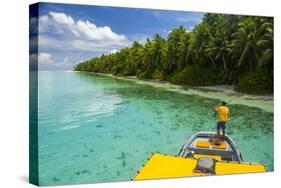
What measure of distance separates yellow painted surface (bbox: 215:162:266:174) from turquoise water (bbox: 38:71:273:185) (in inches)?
5.4

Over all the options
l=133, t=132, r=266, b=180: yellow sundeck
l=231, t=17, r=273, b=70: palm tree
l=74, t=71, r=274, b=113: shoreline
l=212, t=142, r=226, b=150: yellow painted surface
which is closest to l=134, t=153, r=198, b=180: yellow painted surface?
l=133, t=132, r=266, b=180: yellow sundeck

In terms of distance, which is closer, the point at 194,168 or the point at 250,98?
the point at 194,168

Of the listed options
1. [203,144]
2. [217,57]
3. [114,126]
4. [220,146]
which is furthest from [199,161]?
[217,57]

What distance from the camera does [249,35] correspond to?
8.91 meters

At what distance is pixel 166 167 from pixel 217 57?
2.37m

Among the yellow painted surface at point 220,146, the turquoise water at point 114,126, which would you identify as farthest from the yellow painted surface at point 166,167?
the yellow painted surface at point 220,146

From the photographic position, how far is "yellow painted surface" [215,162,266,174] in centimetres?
843

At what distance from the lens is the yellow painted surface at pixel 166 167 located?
310 inches

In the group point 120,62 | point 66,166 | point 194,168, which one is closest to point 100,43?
point 120,62

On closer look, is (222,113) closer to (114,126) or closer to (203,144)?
(203,144)

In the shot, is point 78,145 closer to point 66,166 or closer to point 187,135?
point 66,166

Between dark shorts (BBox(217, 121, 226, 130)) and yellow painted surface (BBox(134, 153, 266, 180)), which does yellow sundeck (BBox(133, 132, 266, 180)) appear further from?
dark shorts (BBox(217, 121, 226, 130))

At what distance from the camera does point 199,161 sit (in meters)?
8.29

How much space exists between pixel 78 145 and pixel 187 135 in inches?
78.5
